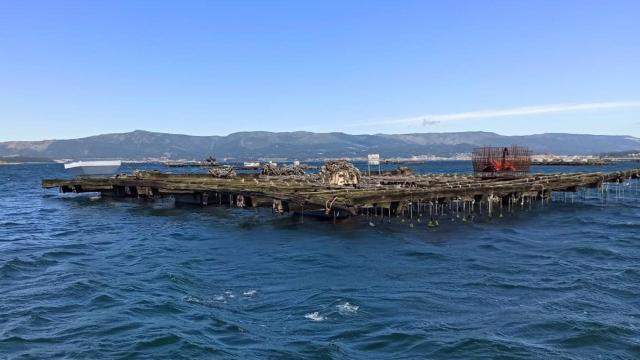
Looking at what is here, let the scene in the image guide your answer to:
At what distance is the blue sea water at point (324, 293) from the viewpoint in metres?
16.5

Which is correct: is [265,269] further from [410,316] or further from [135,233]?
[135,233]

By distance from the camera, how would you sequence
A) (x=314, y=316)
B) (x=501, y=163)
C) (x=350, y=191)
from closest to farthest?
1. (x=314, y=316)
2. (x=350, y=191)
3. (x=501, y=163)

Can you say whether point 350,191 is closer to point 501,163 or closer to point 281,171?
point 281,171

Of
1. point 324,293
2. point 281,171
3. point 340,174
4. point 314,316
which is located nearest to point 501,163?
point 340,174

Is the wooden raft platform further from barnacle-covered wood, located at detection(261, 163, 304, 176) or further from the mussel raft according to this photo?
barnacle-covered wood, located at detection(261, 163, 304, 176)

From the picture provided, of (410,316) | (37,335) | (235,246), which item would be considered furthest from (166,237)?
(410,316)

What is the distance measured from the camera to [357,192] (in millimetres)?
43219

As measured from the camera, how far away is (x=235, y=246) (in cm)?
3500

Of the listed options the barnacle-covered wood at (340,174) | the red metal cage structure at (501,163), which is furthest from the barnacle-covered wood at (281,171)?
the red metal cage structure at (501,163)

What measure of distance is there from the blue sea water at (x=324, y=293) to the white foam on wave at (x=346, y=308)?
8 centimetres

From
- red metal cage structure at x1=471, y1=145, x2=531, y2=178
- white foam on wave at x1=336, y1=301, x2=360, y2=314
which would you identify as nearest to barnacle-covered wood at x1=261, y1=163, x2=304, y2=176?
red metal cage structure at x1=471, y1=145, x2=531, y2=178

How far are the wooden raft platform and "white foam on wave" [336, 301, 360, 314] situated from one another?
66.4 ft

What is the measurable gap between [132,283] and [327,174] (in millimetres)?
33956

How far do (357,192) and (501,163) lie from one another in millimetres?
38990
